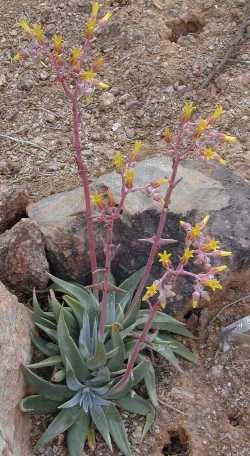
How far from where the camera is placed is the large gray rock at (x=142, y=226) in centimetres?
380

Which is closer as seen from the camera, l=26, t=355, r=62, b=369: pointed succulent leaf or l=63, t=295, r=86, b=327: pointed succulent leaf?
l=26, t=355, r=62, b=369: pointed succulent leaf

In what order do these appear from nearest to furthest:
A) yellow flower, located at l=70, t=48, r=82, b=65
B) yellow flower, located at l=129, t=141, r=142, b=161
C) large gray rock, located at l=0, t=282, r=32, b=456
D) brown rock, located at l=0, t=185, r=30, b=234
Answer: yellow flower, located at l=70, t=48, r=82, b=65 → yellow flower, located at l=129, t=141, r=142, b=161 → large gray rock, located at l=0, t=282, r=32, b=456 → brown rock, located at l=0, t=185, r=30, b=234

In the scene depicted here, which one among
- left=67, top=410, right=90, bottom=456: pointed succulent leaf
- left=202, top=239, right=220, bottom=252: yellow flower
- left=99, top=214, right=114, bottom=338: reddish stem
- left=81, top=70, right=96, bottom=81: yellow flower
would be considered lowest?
left=67, top=410, right=90, bottom=456: pointed succulent leaf

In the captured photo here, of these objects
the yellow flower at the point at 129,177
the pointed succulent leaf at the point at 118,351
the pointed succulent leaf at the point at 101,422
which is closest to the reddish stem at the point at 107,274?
the pointed succulent leaf at the point at 118,351

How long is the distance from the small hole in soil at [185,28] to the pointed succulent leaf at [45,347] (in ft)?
10.6

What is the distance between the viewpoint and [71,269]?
388 cm

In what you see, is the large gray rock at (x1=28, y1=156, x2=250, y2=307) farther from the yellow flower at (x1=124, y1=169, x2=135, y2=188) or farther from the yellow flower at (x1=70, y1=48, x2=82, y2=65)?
the yellow flower at (x1=70, y1=48, x2=82, y2=65)

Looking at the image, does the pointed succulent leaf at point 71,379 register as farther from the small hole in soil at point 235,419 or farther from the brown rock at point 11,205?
the brown rock at point 11,205

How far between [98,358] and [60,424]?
392 millimetres

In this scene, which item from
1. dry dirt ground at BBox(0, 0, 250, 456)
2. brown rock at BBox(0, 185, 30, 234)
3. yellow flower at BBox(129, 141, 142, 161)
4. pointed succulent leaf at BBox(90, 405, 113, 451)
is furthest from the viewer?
dry dirt ground at BBox(0, 0, 250, 456)

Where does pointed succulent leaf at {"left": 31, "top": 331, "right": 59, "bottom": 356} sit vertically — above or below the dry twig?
below

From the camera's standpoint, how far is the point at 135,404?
11.3 ft

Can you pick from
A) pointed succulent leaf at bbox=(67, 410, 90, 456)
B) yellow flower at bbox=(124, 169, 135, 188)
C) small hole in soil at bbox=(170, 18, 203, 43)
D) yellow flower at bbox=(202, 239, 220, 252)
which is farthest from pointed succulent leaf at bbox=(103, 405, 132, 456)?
small hole in soil at bbox=(170, 18, 203, 43)

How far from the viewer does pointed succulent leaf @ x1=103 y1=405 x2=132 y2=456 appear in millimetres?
3293
